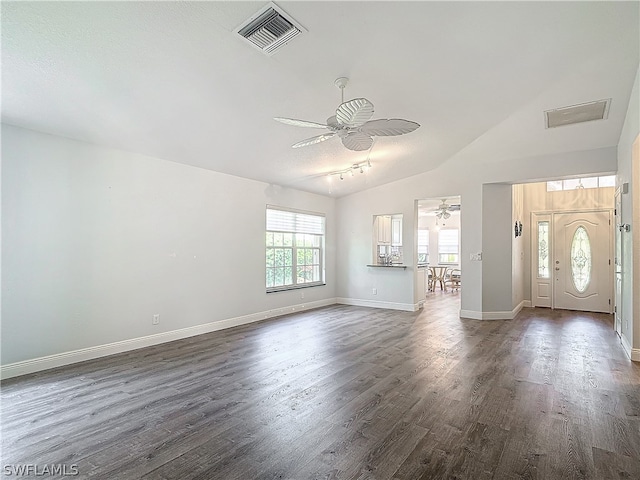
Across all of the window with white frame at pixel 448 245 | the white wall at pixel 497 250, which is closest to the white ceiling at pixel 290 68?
the white wall at pixel 497 250

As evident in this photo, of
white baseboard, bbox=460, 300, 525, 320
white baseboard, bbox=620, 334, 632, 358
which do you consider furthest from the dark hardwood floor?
white baseboard, bbox=460, 300, 525, 320

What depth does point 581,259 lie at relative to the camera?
7375 millimetres

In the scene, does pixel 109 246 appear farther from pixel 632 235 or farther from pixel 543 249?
pixel 543 249

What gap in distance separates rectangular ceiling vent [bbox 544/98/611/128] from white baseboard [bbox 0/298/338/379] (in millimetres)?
5394

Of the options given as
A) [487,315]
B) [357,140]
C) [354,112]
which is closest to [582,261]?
[487,315]

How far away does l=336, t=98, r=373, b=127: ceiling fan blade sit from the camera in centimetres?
272

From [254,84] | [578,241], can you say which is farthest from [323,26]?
[578,241]

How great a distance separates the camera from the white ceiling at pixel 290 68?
7.98 ft

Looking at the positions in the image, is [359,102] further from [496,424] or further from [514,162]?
[514,162]

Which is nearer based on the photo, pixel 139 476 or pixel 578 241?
pixel 139 476

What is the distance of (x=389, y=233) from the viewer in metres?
8.45

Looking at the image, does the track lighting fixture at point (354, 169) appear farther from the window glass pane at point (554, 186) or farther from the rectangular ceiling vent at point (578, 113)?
the window glass pane at point (554, 186)

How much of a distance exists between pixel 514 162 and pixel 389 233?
3.18 metres

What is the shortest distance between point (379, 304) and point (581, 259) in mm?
4439
